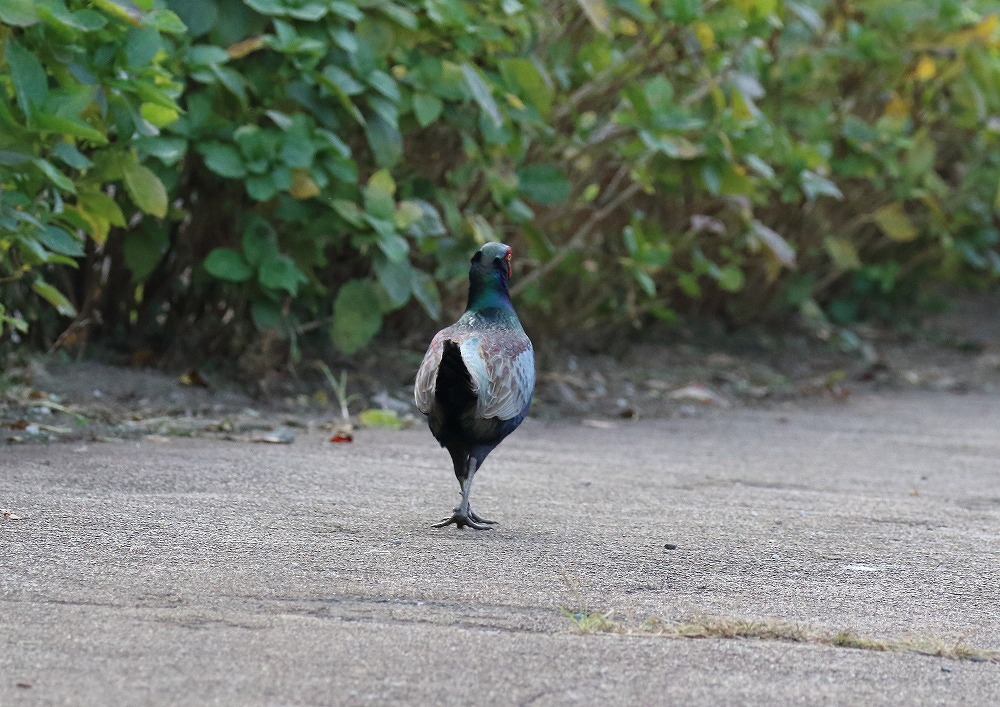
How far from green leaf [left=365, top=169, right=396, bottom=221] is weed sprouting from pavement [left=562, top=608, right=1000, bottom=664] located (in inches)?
114

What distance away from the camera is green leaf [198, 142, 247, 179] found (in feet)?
16.9

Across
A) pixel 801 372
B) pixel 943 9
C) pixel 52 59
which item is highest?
pixel 943 9

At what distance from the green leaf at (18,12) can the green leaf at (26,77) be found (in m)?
0.14

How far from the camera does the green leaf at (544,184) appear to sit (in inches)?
253

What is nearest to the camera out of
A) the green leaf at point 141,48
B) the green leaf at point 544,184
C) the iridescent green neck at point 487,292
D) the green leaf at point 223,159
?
the iridescent green neck at point 487,292

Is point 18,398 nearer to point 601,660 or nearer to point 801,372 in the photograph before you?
point 601,660

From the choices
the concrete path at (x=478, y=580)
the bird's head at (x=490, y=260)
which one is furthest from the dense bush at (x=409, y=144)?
the bird's head at (x=490, y=260)

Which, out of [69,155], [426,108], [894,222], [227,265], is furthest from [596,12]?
[894,222]

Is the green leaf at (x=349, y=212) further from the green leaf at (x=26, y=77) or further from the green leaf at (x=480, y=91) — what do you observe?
the green leaf at (x=26, y=77)

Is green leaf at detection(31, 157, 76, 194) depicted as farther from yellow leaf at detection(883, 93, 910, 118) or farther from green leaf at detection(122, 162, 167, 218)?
yellow leaf at detection(883, 93, 910, 118)

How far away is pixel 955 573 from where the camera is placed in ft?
11.6

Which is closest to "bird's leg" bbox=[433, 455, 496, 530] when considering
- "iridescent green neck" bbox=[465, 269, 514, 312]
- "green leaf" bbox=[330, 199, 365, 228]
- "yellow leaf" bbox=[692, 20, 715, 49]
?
"iridescent green neck" bbox=[465, 269, 514, 312]

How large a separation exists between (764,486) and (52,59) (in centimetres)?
270

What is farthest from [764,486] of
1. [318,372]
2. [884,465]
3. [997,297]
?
[997,297]
